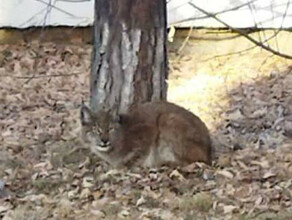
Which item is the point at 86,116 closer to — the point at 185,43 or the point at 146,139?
the point at 146,139

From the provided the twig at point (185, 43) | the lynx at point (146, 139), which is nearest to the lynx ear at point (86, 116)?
the lynx at point (146, 139)

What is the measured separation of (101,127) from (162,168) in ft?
1.76

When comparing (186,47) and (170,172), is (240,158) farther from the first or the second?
(186,47)

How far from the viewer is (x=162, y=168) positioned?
6.06 m

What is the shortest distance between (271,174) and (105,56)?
162cm

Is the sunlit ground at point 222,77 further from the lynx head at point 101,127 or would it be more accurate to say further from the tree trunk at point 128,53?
the lynx head at point 101,127

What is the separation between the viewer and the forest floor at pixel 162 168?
539cm

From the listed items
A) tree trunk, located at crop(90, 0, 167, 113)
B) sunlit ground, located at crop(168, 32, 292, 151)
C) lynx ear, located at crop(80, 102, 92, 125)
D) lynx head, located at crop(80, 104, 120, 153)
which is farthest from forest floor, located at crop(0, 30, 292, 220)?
tree trunk, located at crop(90, 0, 167, 113)

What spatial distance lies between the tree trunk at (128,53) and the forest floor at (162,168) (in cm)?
54

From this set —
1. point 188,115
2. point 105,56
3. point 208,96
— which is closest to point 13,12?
point 208,96

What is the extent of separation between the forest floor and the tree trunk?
0.54 m

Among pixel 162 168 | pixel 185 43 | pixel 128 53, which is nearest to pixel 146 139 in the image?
pixel 162 168

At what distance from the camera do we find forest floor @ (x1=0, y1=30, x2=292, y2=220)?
17.7 feet

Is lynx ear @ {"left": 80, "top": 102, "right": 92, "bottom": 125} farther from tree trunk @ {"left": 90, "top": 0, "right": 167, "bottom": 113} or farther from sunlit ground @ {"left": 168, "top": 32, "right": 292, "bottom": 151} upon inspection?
sunlit ground @ {"left": 168, "top": 32, "right": 292, "bottom": 151}
